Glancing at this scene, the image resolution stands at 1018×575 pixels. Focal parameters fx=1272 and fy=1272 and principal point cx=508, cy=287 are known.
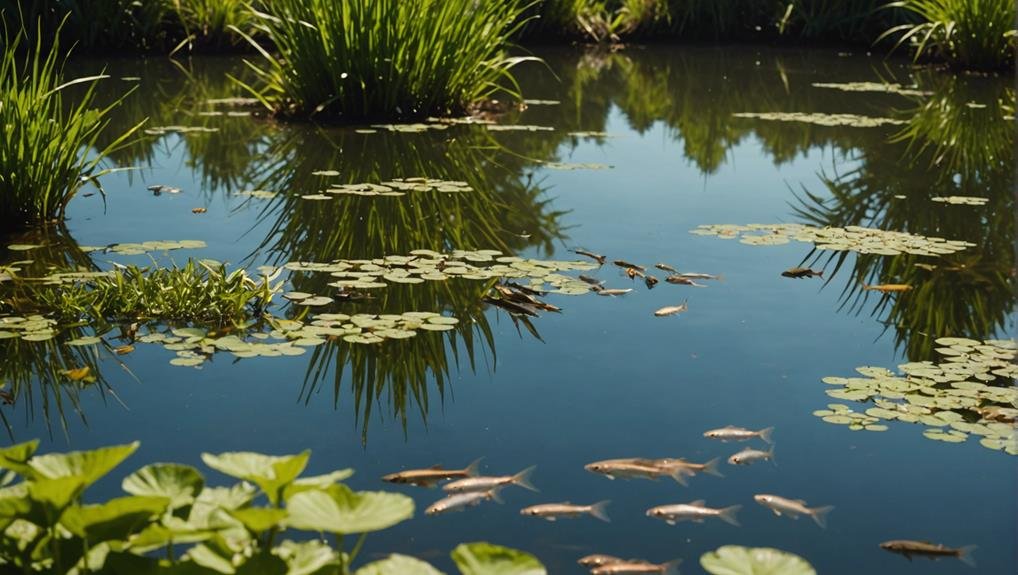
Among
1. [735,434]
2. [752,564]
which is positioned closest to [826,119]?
[735,434]

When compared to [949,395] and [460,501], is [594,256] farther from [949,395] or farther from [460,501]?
[460,501]

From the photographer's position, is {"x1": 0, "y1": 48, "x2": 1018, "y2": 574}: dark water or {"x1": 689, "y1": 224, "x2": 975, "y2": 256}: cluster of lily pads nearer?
{"x1": 0, "y1": 48, "x2": 1018, "y2": 574}: dark water

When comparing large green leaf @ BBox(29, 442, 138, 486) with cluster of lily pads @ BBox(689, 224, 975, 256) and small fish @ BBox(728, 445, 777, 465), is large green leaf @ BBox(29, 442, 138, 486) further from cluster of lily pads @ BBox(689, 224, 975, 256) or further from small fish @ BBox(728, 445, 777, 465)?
cluster of lily pads @ BBox(689, 224, 975, 256)

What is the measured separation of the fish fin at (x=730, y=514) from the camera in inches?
90.0

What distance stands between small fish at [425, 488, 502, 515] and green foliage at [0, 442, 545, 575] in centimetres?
74

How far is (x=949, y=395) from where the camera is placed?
297 cm

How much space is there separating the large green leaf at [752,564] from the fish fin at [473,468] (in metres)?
1.03

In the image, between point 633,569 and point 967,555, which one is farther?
point 967,555

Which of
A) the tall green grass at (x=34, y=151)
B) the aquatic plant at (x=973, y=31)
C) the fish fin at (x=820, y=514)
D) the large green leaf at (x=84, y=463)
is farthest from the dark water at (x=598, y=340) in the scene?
the aquatic plant at (x=973, y=31)

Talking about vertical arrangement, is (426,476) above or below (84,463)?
below

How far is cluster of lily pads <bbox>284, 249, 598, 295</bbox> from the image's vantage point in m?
3.79

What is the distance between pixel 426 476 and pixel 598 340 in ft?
3.47

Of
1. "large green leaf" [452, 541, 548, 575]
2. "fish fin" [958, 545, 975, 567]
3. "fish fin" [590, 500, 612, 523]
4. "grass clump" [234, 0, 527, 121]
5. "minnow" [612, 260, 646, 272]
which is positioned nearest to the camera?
"large green leaf" [452, 541, 548, 575]

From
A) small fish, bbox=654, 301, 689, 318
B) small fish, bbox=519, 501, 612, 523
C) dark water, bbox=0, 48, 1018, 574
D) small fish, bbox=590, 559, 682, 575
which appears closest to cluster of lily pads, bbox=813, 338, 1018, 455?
dark water, bbox=0, 48, 1018, 574
